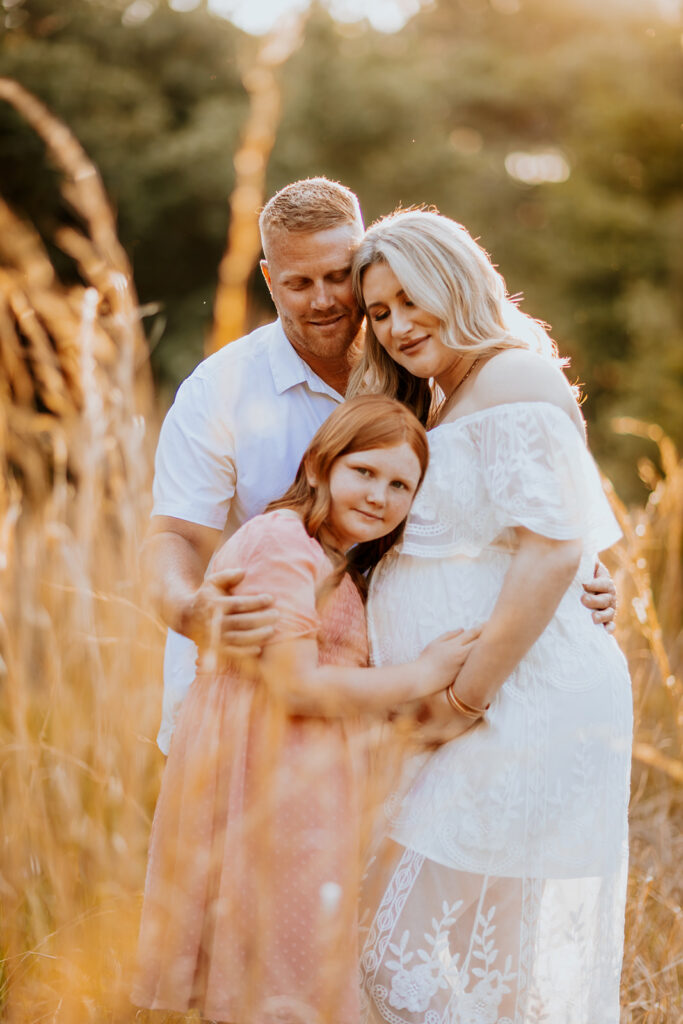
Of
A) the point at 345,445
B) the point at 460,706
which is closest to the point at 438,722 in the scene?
the point at 460,706

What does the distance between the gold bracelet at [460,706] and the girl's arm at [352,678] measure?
0.02 metres

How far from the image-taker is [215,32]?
27.5 feet

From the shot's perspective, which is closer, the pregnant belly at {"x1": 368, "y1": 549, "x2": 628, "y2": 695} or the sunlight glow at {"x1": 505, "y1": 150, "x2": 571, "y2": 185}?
the pregnant belly at {"x1": 368, "y1": 549, "x2": 628, "y2": 695}

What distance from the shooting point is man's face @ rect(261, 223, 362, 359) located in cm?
245

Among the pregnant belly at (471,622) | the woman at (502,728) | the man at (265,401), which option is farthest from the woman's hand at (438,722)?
the man at (265,401)

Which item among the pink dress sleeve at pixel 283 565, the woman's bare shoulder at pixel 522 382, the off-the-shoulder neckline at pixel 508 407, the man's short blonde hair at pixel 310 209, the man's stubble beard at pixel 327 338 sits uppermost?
the man's short blonde hair at pixel 310 209

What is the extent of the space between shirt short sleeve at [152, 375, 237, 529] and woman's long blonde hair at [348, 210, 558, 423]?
58 centimetres

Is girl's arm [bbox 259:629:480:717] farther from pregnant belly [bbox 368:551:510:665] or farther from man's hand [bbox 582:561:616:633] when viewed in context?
man's hand [bbox 582:561:616:633]

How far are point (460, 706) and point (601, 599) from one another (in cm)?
43

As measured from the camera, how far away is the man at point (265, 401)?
8.05 ft

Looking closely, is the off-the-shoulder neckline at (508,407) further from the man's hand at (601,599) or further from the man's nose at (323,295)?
the man's nose at (323,295)

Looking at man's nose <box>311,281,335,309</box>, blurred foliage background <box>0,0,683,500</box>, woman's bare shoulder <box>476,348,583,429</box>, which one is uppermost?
blurred foliage background <box>0,0,683,500</box>

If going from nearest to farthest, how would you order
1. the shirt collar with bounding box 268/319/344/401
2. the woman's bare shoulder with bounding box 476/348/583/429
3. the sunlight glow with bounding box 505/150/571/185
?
1. the woman's bare shoulder with bounding box 476/348/583/429
2. the shirt collar with bounding box 268/319/344/401
3. the sunlight glow with bounding box 505/150/571/185

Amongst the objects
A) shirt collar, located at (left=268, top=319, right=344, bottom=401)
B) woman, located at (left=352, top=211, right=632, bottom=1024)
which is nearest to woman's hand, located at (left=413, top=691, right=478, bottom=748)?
woman, located at (left=352, top=211, right=632, bottom=1024)
